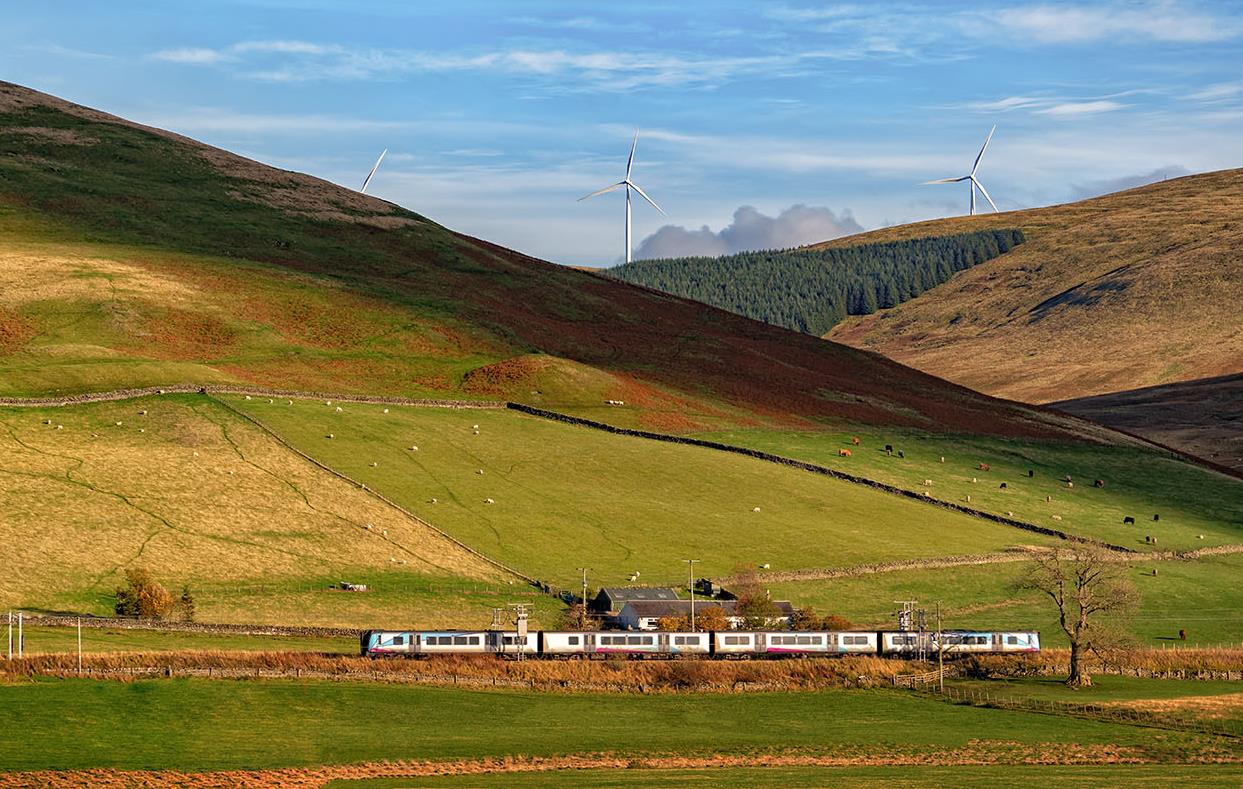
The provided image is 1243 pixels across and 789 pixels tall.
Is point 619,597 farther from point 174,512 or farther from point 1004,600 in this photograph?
point 174,512

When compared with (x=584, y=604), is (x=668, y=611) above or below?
below

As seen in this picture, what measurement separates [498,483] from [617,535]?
513 inches

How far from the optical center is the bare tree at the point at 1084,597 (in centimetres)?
9141

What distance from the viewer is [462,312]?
615 feet

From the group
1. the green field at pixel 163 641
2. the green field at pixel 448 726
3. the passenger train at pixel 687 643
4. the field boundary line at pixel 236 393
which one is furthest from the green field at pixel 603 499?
the green field at pixel 448 726

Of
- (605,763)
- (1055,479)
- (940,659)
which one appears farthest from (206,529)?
(1055,479)

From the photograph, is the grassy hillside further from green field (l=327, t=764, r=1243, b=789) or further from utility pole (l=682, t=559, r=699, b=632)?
green field (l=327, t=764, r=1243, b=789)

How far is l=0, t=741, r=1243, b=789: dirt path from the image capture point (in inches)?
2227

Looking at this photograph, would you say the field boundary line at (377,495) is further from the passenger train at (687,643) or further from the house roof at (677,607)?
the passenger train at (687,643)

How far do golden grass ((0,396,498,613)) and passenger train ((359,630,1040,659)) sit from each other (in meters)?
16.1

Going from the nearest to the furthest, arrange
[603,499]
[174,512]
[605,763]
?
1. [605,763]
2. [174,512]
3. [603,499]

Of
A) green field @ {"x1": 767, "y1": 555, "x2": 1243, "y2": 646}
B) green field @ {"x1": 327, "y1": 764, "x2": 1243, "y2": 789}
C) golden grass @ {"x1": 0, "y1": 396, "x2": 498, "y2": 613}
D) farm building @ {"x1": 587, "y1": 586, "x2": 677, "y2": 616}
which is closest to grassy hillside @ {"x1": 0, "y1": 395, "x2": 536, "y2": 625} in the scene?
golden grass @ {"x1": 0, "y1": 396, "x2": 498, "y2": 613}

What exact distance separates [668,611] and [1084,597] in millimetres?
24907

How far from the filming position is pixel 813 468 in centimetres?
14300
